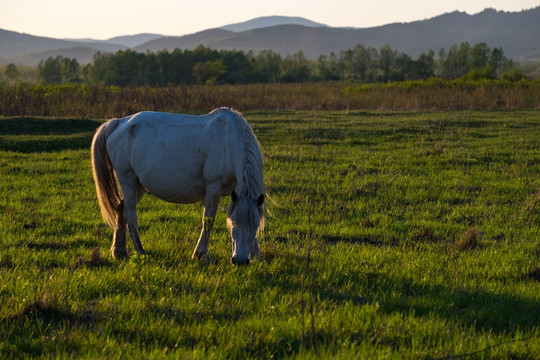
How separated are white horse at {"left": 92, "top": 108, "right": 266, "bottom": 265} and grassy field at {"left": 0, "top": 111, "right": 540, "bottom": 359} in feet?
1.59

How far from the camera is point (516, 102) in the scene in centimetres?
3039

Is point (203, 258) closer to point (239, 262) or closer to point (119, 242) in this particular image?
point (239, 262)

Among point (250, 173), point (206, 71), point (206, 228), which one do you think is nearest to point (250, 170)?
point (250, 173)

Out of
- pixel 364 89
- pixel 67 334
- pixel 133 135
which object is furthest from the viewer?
pixel 364 89

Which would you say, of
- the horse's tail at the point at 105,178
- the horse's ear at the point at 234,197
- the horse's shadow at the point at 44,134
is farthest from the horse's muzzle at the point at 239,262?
the horse's shadow at the point at 44,134

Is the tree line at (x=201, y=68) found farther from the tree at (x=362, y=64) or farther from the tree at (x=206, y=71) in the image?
the tree at (x=362, y=64)

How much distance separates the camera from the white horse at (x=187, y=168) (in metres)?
5.88

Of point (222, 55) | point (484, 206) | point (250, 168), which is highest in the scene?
point (222, 55)

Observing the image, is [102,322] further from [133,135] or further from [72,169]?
[72,169]

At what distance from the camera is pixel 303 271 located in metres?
6.13

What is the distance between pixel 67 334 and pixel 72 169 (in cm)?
971

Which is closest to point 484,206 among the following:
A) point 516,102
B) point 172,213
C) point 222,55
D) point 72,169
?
point 172,213

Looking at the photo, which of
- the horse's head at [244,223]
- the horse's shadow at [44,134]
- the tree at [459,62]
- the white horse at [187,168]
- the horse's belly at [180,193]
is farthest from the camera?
→ the tree at [459,62]

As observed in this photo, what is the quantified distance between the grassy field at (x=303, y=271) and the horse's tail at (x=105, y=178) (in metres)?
0.55
